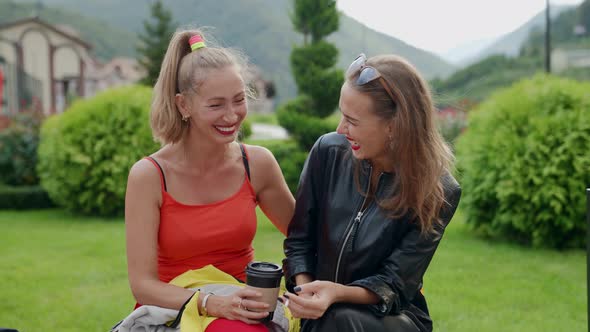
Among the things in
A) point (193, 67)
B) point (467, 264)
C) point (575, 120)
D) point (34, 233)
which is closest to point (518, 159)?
point (575, 120)

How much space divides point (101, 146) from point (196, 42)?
641 cm

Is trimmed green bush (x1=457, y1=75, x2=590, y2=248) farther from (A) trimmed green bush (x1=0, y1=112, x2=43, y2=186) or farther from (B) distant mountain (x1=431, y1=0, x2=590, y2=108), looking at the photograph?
(B) distant mountain (x1=431, y1=0, x2=590, y2=108)

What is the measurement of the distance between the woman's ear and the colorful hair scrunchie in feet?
0.66

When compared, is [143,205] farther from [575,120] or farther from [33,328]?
[575,120]

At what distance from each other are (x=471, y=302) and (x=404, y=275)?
2.87 metres

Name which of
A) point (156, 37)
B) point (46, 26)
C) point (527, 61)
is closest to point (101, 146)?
point (156, 37)

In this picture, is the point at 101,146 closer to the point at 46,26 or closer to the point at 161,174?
the point at 161,174

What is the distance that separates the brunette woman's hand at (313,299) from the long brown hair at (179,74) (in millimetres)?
899

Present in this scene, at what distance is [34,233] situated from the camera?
8.11 metres

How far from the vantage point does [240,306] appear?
235cm

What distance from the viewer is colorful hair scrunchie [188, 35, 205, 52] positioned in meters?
2.71

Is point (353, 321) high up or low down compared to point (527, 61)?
down

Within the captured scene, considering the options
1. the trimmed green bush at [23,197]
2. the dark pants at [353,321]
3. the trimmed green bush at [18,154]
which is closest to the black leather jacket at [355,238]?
the dark pants at [353,321]

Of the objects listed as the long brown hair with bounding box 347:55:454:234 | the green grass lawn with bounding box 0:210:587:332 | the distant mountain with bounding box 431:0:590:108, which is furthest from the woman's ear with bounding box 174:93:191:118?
the distant mountain with bounding box 431:0:590:108
